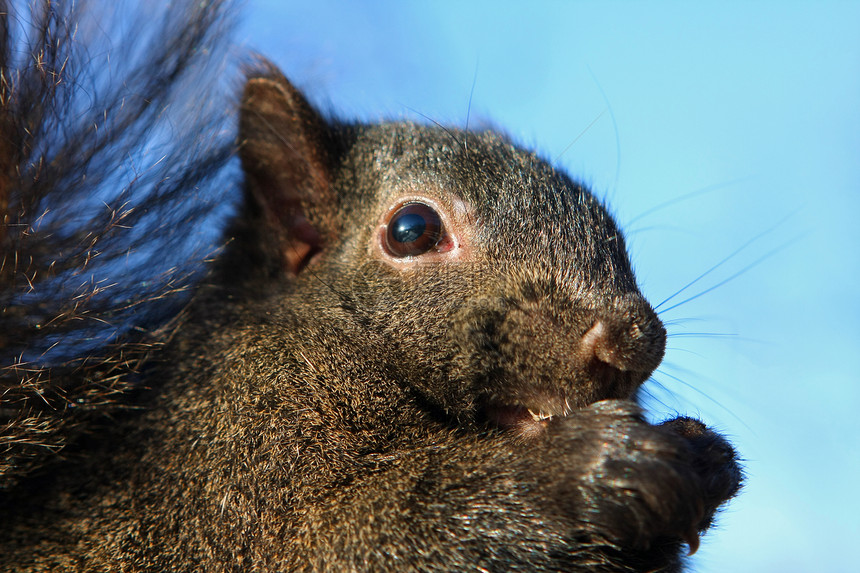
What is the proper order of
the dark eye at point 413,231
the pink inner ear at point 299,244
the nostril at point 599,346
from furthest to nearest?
the pink inner ear at point 299,244
the dark eye at point 413,231
the nostril at point 599,346

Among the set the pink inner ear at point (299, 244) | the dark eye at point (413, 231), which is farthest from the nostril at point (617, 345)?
the pink inner ear at point (299, 244)

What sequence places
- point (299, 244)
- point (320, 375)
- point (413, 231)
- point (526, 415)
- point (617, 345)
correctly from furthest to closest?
point (299, 244) → point (413, 231) → point (320, 375) → point (526, 415) → point (617, 345)

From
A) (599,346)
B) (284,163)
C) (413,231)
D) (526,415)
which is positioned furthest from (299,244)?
(599,346)

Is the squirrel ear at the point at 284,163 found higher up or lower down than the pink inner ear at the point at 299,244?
higher up

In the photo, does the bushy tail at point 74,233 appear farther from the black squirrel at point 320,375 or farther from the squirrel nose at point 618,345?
the squirrel nose at point 618,345

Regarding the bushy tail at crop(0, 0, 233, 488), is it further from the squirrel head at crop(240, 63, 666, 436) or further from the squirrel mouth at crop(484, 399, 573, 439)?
the squirrel mouth at crop(484, 399, 573, 439)

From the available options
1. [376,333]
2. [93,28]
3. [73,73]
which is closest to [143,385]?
[376,333]

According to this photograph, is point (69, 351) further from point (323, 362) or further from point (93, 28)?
point (93, 28)

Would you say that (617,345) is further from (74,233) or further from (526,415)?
(74,233)
